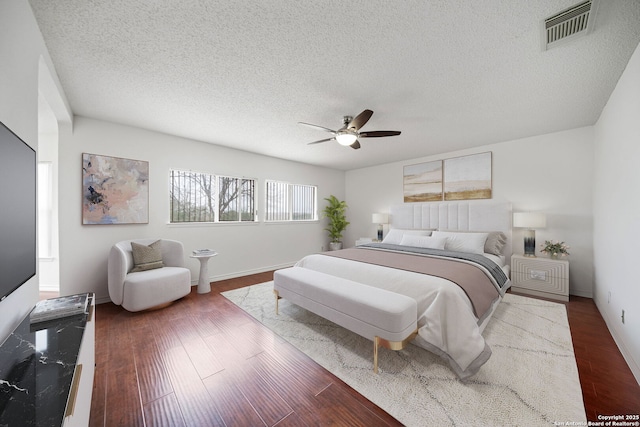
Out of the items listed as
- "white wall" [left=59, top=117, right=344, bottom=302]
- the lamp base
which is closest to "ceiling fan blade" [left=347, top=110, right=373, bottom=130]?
"white wall" [left=59, top=117, right=344, bottom=302]

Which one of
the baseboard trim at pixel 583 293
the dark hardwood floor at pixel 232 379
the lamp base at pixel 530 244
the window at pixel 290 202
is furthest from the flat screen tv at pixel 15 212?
the baseboard trim at pixel 583 293

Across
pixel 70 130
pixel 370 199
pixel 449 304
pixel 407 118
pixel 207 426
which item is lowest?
pixel 207 426

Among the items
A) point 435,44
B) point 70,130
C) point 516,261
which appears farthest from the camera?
point 516,261

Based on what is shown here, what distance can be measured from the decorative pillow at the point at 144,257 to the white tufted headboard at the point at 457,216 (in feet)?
15.2

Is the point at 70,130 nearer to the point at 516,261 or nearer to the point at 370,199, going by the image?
the point at 370,199

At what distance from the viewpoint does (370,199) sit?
6.11m

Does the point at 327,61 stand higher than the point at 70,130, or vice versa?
the point at 327,61

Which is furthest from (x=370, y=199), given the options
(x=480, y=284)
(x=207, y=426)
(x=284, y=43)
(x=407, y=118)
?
(x=207, y=426)

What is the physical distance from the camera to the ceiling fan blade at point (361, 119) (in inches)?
96.3

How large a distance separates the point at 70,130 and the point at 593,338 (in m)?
Answer: 6.44

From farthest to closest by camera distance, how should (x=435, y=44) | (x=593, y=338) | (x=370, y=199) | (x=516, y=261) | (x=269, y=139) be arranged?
(x=370, y=199)
(x=269, y=139)
(x=516, y=261)
(x=593, y=338)
(x=435, y=44)

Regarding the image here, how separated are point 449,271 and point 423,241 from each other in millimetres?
1640

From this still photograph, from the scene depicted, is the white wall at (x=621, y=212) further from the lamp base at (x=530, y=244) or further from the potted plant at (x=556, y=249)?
the lamp base at (x=530, y=244)

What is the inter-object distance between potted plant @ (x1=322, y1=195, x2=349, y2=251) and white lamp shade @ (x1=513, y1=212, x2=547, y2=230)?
3.56 metres
